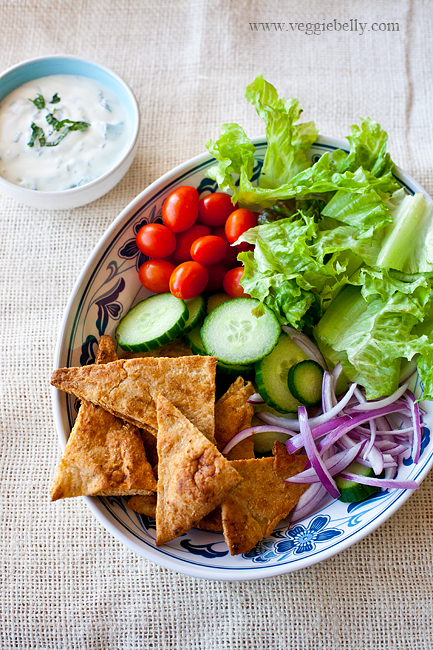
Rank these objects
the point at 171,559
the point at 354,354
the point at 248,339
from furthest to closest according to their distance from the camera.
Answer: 1. the point at 248,339
2. the point at 354,354
3. the point at 171,559

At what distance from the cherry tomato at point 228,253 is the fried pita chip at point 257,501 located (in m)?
1.25

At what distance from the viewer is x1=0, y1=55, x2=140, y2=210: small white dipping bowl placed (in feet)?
10.3

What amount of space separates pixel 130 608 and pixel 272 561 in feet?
3.28

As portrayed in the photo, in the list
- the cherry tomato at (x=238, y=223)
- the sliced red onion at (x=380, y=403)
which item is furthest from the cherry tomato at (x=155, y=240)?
the sliced red onion at (x=380, y=403)

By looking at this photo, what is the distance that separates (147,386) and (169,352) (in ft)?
1.40

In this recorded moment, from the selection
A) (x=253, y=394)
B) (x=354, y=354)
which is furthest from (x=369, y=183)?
(x=253, y=394)

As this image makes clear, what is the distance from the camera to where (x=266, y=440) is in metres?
2.78

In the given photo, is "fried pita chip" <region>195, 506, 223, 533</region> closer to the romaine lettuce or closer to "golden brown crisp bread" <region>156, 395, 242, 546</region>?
"golden brown crisp bread" <region>156, 395, 242, 546</region>

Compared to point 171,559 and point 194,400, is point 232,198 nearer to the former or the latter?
point 194,400

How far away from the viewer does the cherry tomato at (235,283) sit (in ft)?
9.56

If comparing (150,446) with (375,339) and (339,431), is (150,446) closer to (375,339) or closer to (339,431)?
(339,431)

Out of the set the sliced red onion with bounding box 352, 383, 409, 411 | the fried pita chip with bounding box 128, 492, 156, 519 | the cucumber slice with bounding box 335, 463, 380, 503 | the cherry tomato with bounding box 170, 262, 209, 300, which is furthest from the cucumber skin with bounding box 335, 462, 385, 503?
the cherry tomato with bounding box 170, 262, 209, 300

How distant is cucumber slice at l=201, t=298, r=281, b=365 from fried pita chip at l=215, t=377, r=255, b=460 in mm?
200

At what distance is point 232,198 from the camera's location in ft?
9.46
